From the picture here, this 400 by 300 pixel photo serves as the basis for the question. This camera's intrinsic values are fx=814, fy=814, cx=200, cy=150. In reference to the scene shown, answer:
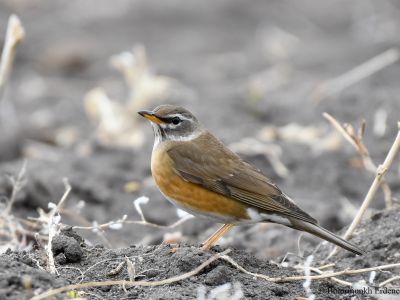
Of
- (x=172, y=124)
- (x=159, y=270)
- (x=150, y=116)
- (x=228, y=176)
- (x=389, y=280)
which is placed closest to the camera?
(x=159, y=270)

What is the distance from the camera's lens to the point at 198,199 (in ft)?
21.9

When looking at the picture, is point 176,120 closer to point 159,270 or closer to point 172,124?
point 172,124

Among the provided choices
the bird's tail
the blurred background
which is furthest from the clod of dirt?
the bird's tail

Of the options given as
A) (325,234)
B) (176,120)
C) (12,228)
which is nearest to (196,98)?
(176,120)

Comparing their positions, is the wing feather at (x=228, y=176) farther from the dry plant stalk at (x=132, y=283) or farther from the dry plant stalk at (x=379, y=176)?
the dry plant stalk at (x=132, y=283)

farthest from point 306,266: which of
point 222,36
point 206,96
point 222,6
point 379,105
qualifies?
point 222,6

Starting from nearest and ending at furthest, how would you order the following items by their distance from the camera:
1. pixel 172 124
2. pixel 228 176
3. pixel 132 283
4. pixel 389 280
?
pixel 132 283 < pixel 389 280 < pixel 228 176 < pixel 172 124

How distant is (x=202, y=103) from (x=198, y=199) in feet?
21.2

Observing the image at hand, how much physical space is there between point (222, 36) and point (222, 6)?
6.51 feet

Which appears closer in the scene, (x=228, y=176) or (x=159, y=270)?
(x=159, y=270)

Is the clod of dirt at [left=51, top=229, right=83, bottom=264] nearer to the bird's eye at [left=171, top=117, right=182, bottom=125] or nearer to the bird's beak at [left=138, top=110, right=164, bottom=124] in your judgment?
the bird's beak at [left=138, top=110, right=164, bottom=124]

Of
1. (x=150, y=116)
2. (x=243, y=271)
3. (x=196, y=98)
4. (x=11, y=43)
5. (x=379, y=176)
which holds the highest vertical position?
(x=196, y=98)

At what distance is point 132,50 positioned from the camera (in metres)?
17.1

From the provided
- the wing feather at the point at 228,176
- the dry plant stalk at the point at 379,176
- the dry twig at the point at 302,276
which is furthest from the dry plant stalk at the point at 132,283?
the dry plant stalk at the point at 379,176
